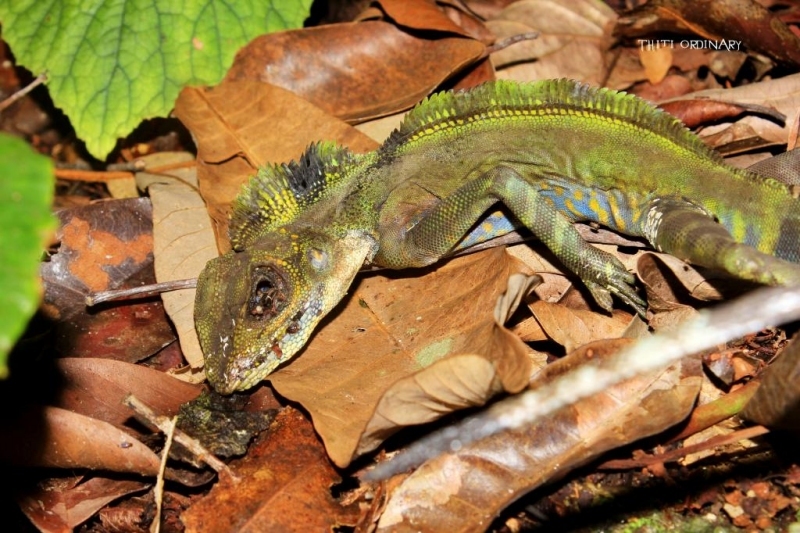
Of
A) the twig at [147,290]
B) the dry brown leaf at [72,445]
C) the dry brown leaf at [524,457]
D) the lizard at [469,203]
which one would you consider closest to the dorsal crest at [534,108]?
the lizard at [469,203]

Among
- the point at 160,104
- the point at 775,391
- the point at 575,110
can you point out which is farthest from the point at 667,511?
the point at 160,104

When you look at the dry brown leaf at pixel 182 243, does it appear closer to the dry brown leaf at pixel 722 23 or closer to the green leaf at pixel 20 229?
the green leaf at pixel 20 229

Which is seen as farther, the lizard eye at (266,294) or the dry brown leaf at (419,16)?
the dry brown leaf at (419,16)

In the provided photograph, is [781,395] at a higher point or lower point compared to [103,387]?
higher

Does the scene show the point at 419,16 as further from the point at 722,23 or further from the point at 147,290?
the point at 147,290

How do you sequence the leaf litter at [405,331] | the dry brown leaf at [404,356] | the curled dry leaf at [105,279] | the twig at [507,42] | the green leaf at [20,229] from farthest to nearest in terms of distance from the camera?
1. the twig at [507,42]
2. the curled dry leaf at [105,279]
3. the leaf litter at [405,331]
4. the dry brown leaf at [404,356]
5. the green leaf at [20,229]

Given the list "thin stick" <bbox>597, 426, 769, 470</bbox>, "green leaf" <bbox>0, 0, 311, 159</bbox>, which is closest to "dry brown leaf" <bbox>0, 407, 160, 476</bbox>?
"thin stick" <bbox>597, 426, 769, 470</bbox>

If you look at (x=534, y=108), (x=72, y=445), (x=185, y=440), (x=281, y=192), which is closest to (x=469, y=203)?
(x=534, y=108)
